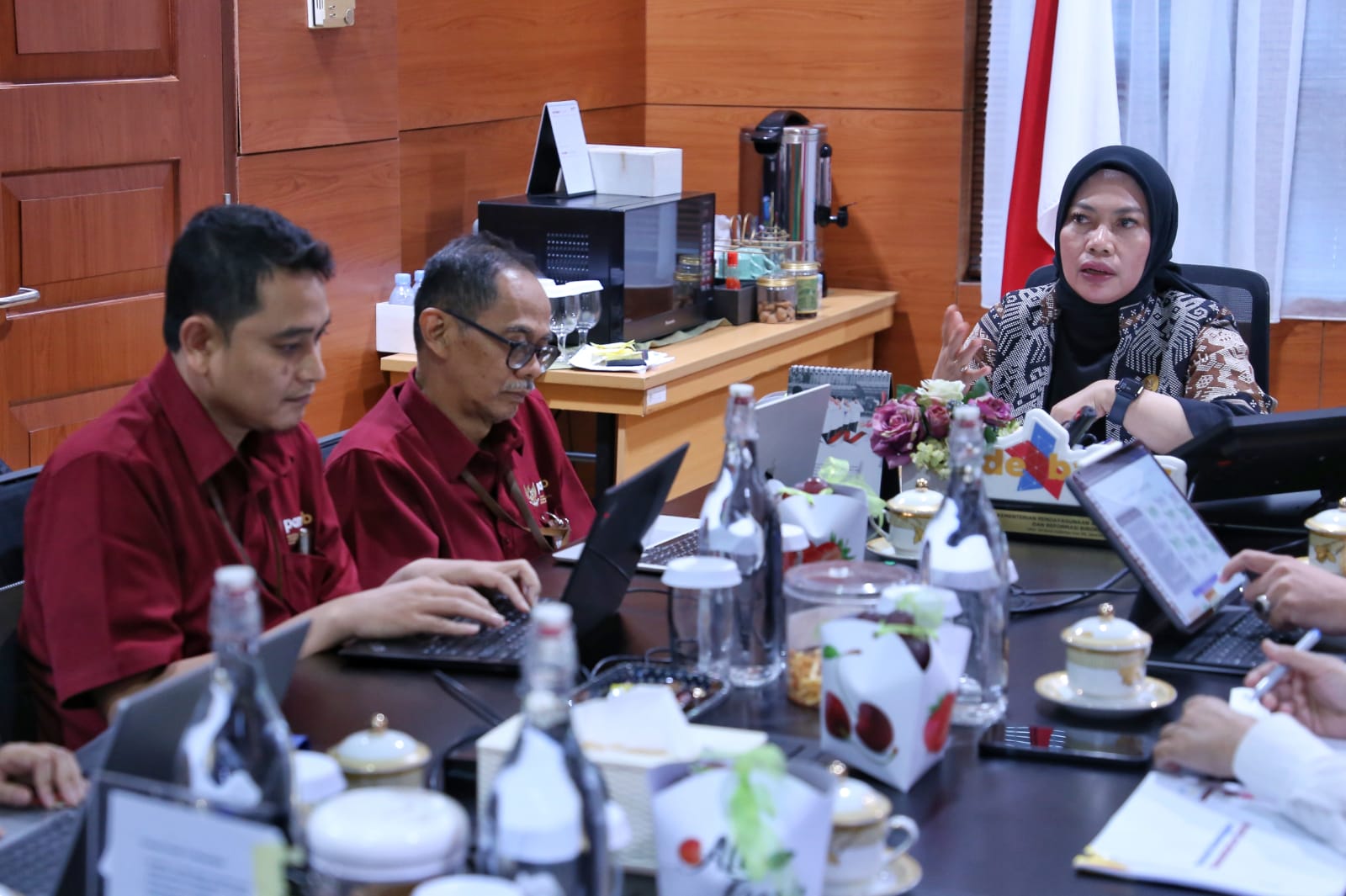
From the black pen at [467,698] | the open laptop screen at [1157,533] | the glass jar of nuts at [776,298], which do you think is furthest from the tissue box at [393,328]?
the open laptop screen at [1157,533]

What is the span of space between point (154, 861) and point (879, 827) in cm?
49

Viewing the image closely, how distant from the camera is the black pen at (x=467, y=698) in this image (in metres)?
1.52

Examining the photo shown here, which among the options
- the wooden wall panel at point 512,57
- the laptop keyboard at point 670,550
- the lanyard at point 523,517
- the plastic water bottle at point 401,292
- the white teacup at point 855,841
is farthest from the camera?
the wooden wall panel at point 512,57

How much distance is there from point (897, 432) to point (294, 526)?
0.84 meters

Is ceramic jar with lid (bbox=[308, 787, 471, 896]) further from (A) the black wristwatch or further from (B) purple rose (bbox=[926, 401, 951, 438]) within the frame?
(A) the black wristwatch

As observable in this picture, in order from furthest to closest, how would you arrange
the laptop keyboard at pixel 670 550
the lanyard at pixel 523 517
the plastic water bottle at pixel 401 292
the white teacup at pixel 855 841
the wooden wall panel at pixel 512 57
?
the wooden wall panel at pixel 512 57 → the plastic water bottle at pixel 401 292 → the lanyard at pixel 523 517 → the laptop keyboard at pixel 670 550 → the white teacup at pixel 855 841

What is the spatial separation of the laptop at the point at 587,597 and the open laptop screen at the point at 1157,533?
1.56ft

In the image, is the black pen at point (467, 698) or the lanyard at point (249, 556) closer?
the black pen at point (467, 698)

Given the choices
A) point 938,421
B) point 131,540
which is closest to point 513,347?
point 938,421

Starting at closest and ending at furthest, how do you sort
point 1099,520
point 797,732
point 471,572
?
point 797,732 < point 1099,520 < point 471,572

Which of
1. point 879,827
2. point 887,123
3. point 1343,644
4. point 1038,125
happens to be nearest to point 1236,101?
point 1038,125

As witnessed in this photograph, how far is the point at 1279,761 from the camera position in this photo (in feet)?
4.20

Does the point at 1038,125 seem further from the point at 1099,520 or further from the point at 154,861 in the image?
the point at 154,861

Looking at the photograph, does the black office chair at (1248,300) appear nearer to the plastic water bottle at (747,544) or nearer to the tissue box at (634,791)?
the plastic water bottle at (747,544)
